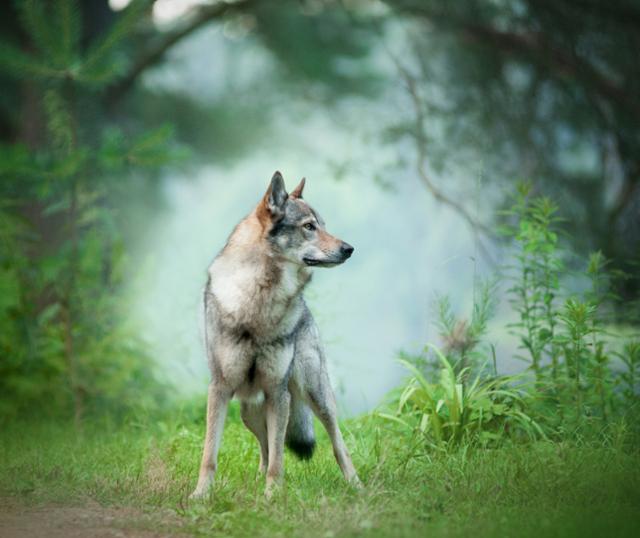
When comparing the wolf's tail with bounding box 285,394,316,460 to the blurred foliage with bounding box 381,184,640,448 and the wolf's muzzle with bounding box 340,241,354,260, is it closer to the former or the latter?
the blurred foliage with bounding box 381,184,640,448

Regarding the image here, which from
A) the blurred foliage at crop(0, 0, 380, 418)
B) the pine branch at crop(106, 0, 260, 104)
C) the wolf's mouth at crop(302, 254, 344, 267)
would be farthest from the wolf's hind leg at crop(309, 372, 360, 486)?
the pine branch at crop(106, 0, 260, 104)

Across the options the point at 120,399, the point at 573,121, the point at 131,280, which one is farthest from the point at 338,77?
the point at 120,399

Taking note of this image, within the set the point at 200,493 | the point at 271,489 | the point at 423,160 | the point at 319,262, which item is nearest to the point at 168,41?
the point at 423,160

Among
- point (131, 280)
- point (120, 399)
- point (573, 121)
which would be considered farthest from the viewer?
point (573, 121)

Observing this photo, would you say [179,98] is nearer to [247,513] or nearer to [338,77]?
[338,77]

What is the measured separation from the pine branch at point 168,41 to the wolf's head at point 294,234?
5.61m

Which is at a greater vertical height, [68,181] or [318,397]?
[68,181]

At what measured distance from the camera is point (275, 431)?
15.0ft

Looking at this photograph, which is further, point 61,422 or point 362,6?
point 362,6

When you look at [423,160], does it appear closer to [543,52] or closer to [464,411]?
[543,52]

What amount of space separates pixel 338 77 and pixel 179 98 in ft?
7.54

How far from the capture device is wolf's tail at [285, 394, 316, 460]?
493cm

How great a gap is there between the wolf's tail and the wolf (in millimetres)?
110

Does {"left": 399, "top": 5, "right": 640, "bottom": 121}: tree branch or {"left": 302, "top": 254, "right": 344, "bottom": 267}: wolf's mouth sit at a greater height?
{"left": 399, "top": 5, "right": 640, "bottom": 121}: tree branch
